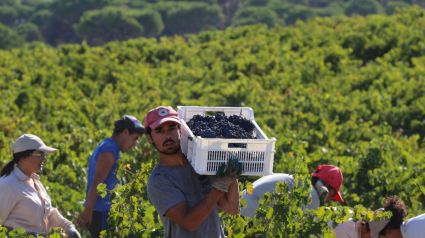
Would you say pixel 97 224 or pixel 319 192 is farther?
pixel 97 224

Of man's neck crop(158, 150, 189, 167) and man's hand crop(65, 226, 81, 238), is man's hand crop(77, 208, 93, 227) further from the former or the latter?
man's neck crop(158, 150, 189, 167)

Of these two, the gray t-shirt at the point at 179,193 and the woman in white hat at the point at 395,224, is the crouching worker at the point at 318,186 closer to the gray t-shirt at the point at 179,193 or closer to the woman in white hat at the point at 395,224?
the woman in white hat at the point at 395,224

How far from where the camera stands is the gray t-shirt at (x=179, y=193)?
3156mm

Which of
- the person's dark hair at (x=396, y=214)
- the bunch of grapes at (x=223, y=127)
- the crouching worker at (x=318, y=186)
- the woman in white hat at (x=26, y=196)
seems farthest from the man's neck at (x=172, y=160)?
the person's dark hair at (x=396, y=214)

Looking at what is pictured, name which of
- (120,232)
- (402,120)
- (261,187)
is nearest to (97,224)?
(120,232)

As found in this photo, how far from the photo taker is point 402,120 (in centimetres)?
1034

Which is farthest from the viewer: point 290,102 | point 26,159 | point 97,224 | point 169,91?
point 169,91

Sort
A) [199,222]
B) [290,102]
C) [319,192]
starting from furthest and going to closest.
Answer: [290,102], [319,192], [199,222]

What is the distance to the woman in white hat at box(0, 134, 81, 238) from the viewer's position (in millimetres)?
4020

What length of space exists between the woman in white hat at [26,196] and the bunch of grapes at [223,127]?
4.15ft

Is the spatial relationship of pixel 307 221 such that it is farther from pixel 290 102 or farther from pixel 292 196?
pixel 290 102

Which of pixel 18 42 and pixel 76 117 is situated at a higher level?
pixel 76 117

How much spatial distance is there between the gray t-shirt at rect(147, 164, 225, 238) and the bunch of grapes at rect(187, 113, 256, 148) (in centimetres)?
24

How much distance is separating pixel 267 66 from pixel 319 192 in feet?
36.5
